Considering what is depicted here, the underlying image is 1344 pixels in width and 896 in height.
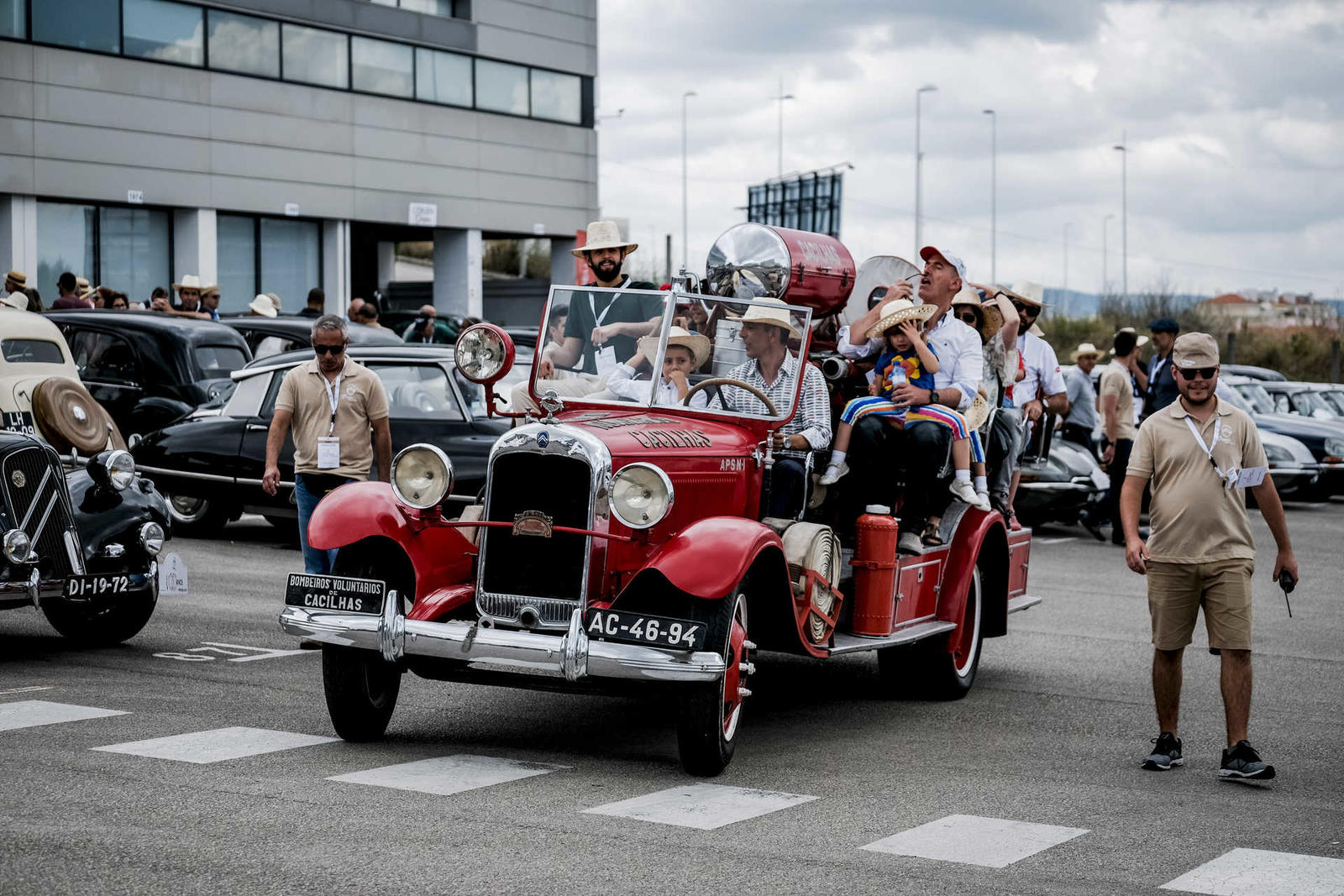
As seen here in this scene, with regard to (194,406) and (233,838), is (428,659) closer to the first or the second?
(233,838)

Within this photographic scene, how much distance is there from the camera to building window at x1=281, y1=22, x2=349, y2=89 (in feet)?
129

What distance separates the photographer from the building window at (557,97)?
46.0 m

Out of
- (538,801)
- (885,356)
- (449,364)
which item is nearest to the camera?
(538,801)

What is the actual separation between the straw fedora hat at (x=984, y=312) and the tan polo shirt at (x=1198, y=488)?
2.49 meters

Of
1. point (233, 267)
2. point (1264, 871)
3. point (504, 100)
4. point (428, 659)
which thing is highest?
point (504, 100)

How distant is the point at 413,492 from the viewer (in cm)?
750

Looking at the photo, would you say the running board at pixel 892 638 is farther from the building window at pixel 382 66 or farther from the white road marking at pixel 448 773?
the building window at pixel 382 66

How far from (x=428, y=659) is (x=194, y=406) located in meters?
10.0

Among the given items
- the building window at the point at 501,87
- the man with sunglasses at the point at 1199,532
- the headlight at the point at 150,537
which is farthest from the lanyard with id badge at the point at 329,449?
the building window at the point at 501,87

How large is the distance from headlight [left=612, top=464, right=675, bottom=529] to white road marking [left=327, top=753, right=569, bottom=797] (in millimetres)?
1102

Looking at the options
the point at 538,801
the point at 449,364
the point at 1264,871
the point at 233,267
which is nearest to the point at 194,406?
the point at 449,364

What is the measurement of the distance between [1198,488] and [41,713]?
5.36 metres

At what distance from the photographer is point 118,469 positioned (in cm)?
1002

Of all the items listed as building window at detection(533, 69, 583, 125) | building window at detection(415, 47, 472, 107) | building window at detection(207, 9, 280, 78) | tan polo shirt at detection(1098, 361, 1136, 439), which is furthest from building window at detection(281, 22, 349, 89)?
tan polo shirt at detection(1098, 361, 1136, 439)
